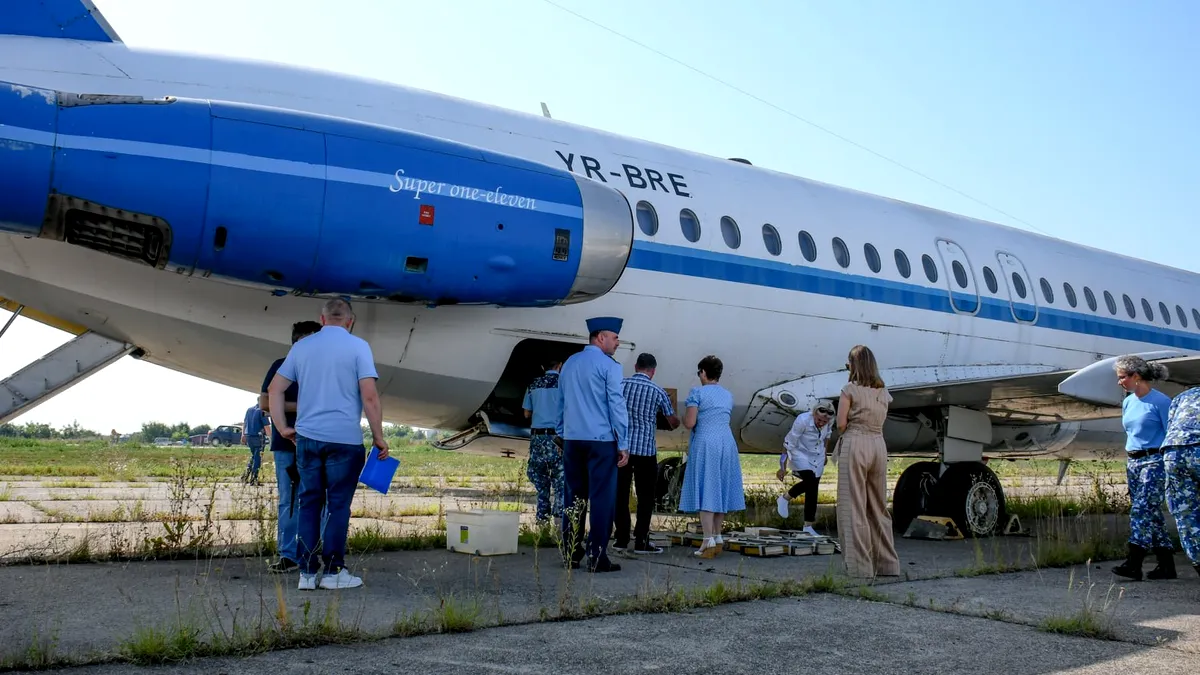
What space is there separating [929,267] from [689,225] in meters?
3.88

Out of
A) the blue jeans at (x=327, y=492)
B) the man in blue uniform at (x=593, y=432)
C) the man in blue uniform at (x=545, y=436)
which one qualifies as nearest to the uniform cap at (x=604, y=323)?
the man in blue uniform at (x=593, y=432)

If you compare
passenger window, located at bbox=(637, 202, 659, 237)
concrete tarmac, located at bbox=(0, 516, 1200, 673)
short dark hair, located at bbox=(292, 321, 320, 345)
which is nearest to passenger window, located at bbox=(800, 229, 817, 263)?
passenger window, located at bbox=(637, 202, 659, 237)

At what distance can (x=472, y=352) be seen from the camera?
875 cm

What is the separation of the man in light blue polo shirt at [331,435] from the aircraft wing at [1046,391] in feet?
18.8

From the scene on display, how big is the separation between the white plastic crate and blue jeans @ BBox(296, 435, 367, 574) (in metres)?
1.99

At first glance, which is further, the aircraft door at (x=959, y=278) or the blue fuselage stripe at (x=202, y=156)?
A: the aircraft door at (x=959, y=278)

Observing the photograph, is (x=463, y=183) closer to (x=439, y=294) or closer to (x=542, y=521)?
(x=439, y=294)

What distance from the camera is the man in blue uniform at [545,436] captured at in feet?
28.7

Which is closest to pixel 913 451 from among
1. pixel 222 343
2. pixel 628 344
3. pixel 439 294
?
pixel 628 344

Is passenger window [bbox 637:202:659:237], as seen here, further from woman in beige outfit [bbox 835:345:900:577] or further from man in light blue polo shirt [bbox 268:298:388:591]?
man in light blue polo shirt [bbox 268:298:388:591]

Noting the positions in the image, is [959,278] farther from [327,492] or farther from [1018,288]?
[327,492]

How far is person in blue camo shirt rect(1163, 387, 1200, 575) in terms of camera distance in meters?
7.28

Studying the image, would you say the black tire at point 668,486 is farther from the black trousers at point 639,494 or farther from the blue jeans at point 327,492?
the blue jeans at point 327,492

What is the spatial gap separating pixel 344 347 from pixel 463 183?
1.80 m
